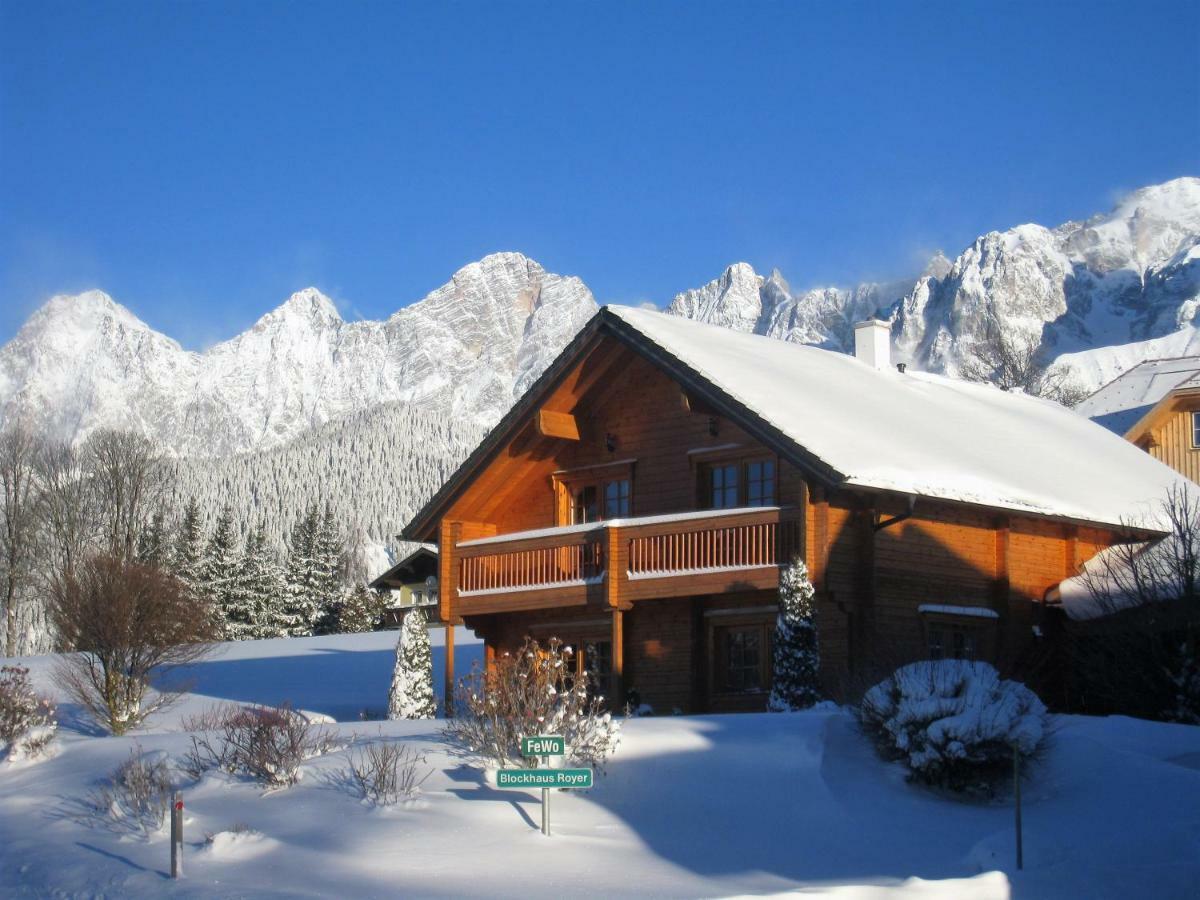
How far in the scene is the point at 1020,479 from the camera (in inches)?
1041

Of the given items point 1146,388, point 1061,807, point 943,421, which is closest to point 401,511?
point 1146,388

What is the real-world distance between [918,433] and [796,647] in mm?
5769

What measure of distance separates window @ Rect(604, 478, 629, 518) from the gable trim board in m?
2.00

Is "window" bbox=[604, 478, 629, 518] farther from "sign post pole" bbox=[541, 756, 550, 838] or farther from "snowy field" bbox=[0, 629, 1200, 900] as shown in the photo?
"sign post pole" bbox=[541, 756, 550, 838]

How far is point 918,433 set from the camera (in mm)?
26828

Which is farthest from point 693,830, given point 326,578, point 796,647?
point 326,578

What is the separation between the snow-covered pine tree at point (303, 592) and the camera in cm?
6812

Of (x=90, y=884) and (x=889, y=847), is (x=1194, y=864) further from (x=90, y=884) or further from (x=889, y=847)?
(x=90, y=884)

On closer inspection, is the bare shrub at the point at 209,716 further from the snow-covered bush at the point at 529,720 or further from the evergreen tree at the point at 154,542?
the evergreen tree at the point at 154,542

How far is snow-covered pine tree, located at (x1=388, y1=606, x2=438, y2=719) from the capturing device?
26.4 metres

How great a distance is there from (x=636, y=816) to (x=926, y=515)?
397 inches

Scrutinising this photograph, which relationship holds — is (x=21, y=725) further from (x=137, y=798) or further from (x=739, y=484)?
(x=739, y=484)

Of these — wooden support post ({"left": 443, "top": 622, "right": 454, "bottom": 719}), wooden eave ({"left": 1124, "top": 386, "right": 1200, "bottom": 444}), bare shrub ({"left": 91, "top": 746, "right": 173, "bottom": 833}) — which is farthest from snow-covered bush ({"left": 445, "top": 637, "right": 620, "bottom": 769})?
wooden eave ({"left": 1124, "top": 386, "right": 1200, "bottom": 444})

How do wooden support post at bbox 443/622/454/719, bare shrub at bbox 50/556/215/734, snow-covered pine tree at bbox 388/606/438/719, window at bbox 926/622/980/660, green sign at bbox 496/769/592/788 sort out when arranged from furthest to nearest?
bare shrub at bbox 50/556/215/734 < wooden support post at bbox 443/622/454/719 < snow-covered pine tree at bbox 388/606/438/719 < window at bbox 926/622/980/660 < green sign at bbox 496/769/592/788
